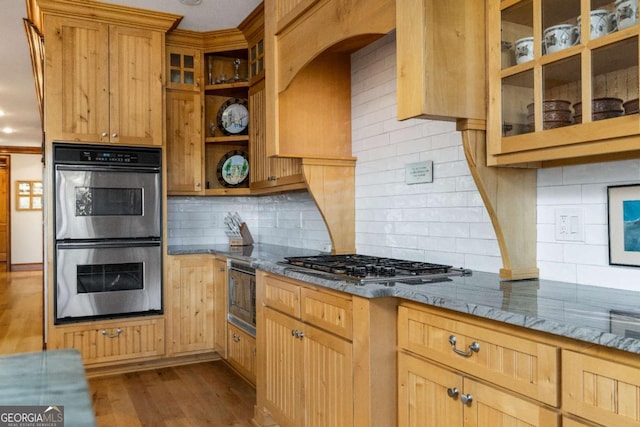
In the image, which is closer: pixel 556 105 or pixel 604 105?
pixel 604 105

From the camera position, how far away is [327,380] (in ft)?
7.10

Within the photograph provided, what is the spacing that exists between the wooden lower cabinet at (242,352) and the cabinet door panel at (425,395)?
164 centimetres

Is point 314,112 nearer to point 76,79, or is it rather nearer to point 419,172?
point 419,172

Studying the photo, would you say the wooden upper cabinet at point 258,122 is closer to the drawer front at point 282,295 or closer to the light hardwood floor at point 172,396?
the drawer front at point 282,295

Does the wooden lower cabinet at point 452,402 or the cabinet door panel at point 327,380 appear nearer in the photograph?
the wooden lower cabinet at point 452,402

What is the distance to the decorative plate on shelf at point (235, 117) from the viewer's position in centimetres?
445

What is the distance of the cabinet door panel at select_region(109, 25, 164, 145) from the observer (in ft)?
12.5


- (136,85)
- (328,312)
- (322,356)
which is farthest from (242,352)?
(136,85)

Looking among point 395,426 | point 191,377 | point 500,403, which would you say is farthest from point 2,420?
point 191,377

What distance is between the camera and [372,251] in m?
3.06

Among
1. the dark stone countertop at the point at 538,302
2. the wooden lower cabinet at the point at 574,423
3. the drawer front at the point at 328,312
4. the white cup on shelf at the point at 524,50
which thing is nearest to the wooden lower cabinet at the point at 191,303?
the drawer front at the point at 328,312

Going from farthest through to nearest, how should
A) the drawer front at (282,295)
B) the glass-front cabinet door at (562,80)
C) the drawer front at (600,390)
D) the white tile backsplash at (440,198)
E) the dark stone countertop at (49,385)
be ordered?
the drawer front at (282,295)
the white tile backsplash at (440,198)
the glass-front cabinet door at (562,80)
the drawer front at (600,390)
the dark stone countertop at (49,385)

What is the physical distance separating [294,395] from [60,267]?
2.14 m

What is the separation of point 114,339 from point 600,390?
344 cm
